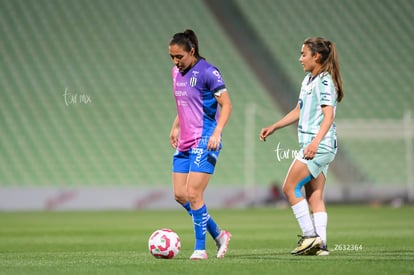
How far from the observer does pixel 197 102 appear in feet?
24.6

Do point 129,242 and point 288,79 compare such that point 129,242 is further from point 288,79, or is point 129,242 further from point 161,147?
point 288,79

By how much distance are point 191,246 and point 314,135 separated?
252cm

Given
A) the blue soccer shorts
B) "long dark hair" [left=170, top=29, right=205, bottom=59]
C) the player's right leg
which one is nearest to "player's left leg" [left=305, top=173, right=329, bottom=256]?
the player's right leg

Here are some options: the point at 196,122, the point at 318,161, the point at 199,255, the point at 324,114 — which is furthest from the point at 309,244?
the point at 196,122

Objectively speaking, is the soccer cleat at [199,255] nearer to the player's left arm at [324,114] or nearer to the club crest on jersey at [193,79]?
the player's left arm at [324,114]

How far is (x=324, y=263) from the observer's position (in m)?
6.77

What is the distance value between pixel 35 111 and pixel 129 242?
505 inches

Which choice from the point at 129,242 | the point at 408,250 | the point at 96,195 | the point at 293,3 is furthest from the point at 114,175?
the point at 408,250

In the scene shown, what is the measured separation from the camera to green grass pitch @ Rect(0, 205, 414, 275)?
6465 millimetres

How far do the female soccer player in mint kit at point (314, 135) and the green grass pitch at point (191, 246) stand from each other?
0.90 feet

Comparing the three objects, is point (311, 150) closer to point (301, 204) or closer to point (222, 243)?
point (301, 204)

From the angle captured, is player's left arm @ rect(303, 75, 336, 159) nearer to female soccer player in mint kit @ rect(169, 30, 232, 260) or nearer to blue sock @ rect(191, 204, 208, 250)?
female soccer player in mint kit @ rect(169, 30, 232, 260)

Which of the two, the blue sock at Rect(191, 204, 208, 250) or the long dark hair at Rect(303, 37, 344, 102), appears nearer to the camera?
the blue sock at Rect(191, 204, 208, 250)

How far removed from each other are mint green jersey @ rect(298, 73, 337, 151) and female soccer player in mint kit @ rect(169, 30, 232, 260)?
31.1 inches
